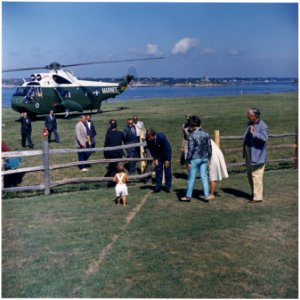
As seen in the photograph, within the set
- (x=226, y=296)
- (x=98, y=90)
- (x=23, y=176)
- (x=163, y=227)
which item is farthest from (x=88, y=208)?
(x=98, y=90)

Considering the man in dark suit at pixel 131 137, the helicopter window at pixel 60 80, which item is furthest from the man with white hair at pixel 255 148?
the helicopter window at pixel 60 80

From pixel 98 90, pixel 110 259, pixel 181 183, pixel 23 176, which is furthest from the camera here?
pixel 98 90

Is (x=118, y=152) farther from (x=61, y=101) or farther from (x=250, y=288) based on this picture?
(x=61, y=101)

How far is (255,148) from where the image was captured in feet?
28.3

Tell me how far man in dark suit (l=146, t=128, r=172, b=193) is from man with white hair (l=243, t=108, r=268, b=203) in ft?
5.92

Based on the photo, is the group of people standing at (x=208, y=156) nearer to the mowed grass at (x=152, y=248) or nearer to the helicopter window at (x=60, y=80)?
the mowed grass at (x=152, y=248)

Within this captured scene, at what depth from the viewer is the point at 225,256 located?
6.23m

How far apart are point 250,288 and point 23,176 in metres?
9.54

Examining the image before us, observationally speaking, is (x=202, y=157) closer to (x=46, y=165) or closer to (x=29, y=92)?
(x=46, y=165)

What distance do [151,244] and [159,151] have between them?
11.7 feet

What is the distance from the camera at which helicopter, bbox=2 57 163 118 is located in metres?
26.8

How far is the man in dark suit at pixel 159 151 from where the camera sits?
9.71m

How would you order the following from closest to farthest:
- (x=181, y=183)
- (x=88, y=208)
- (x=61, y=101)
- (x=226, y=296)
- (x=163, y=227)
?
(x=226, y=296) < (x=163, y=227) < (x=88, y=208) < (x=181, y=183) < (x=61, y=101)

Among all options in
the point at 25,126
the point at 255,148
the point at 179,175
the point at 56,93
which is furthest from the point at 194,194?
the point at 56,93
